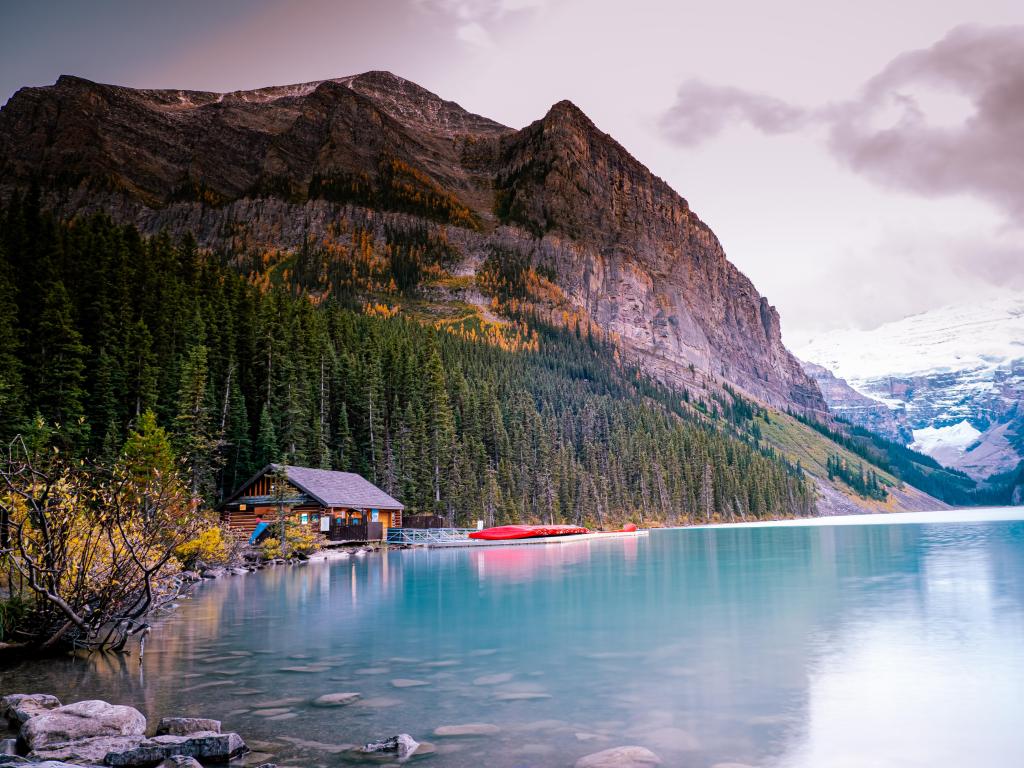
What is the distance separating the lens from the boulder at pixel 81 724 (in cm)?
1219

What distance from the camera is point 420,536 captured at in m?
80.7

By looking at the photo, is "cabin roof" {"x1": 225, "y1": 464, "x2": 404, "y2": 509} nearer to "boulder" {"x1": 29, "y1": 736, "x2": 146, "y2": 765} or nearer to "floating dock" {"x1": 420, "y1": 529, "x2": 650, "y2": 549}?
"floating dock" {"x1": 420, "y1": 529, "x2": 650, "y2": 549}

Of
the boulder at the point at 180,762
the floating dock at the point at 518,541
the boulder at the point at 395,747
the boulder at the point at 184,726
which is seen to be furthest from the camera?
the floating dock at the point at 518,541

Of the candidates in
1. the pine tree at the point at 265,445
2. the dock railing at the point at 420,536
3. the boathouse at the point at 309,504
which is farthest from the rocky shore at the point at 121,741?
the dock railing at the point at 420,536

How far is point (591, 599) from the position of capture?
32.4m

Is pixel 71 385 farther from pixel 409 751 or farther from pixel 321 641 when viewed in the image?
pixel 409 751

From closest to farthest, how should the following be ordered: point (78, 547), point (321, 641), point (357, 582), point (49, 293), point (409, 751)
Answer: point (409, 751) < point (78, 547) < point (321, 641) < point (357, 582) < point (49, 293)

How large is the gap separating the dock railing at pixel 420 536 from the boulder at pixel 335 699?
6211cm

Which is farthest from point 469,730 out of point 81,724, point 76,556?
point 76,556

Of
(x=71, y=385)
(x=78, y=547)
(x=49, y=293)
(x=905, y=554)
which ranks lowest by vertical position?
(x=905, y=554)

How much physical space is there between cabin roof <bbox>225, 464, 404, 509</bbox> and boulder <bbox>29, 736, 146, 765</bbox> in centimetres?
5458

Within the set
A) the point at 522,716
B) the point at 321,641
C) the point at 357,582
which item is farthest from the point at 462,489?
the point at 522,716

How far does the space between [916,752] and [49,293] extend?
71.2 meters

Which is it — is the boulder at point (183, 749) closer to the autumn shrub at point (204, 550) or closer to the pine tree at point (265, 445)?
the autumn shrub at point (204, 550)
